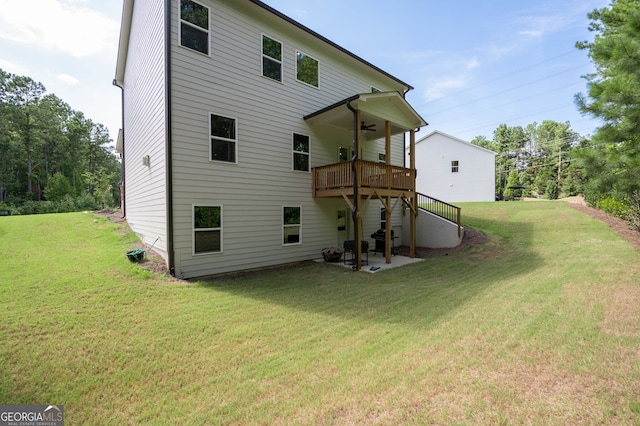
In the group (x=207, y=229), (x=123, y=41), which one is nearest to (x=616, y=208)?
(x=207, y=229)

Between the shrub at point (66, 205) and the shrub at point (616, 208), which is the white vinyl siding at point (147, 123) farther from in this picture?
the shrub at point (66, 205)

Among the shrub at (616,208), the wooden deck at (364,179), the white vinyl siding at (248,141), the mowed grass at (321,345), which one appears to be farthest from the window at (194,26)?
the shrub at (616,208)

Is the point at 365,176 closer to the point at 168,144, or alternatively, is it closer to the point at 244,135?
the point at 244,135

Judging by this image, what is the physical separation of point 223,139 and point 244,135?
731 millimetres

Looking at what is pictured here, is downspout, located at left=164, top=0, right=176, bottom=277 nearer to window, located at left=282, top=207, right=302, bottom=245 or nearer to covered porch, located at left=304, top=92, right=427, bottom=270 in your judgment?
window, located at left=282, top=207, right=302, bottom=245

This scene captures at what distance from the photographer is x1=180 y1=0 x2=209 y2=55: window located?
7.79 meters

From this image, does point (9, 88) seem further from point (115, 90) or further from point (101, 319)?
point (101, 319)

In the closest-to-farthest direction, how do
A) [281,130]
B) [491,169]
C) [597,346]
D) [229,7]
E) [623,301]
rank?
[597,346], [623,301], [229,7], [281,130], [491,169]

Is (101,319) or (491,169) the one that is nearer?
(101,319)

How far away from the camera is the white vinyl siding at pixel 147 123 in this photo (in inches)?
316

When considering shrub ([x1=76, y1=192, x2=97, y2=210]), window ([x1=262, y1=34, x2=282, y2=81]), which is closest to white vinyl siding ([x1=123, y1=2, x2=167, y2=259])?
window ([x1=262, y1=34, x2=282, y2=81])

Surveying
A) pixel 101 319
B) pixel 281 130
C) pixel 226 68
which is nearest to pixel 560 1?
pixel 281 130

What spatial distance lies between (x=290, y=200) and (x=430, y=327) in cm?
671

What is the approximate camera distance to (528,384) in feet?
9.59
